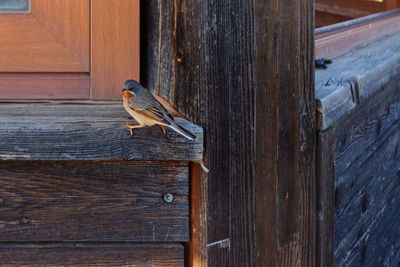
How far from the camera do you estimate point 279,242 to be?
202 centimetres

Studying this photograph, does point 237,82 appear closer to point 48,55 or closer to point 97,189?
point 97,189

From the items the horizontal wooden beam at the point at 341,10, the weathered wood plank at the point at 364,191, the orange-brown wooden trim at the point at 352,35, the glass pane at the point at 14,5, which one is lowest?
the weathered wood plank at the point at 364,191

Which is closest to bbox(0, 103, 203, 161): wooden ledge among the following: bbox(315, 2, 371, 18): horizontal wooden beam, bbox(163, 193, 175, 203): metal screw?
bbox(163, 193, 175, 203): metal screw

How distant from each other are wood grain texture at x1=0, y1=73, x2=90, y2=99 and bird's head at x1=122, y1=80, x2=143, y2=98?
0.57 ft

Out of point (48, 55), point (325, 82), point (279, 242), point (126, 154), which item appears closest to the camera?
point (126, 154)

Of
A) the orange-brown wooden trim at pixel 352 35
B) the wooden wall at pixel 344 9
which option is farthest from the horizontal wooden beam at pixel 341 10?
the orange-brown wooden trim at pixel 352 35

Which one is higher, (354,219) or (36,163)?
(36,163)

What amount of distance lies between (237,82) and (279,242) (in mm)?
529

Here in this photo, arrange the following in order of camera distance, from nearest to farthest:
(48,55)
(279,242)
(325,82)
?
(279,242)
(48,55)
(325,82)

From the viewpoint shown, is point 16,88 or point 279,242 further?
point 16,88

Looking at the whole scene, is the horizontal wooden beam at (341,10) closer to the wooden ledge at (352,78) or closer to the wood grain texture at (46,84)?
the wooden ledge at (352,78)

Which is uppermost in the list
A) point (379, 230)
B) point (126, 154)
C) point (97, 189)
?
point (126, 154)

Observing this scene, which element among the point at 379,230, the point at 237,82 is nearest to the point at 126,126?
the point at 237,82

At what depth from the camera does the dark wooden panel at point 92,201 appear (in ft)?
6.17
